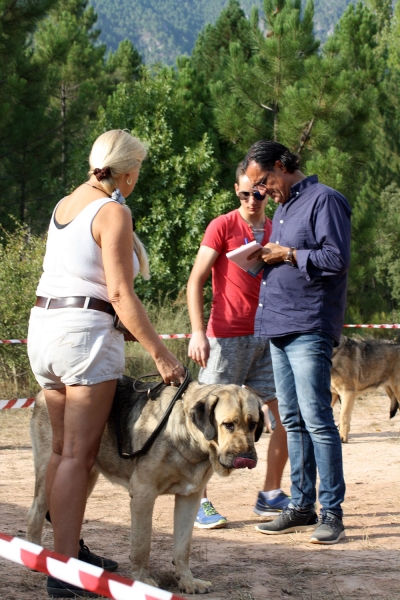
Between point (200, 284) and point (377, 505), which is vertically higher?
point (200, 284)

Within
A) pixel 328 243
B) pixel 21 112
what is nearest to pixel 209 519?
pixel 328 243

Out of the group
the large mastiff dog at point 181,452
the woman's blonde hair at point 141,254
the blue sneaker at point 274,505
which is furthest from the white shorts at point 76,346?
the blue sneaker at point 274,505

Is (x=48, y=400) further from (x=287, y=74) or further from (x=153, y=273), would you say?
(x=287, y=74)

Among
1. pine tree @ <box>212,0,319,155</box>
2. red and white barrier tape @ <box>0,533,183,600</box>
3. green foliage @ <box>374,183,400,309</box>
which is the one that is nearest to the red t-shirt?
red and white barrier tape @ <box>0,533,183,600</box>

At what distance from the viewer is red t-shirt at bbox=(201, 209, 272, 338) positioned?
540cm

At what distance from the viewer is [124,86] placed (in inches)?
765

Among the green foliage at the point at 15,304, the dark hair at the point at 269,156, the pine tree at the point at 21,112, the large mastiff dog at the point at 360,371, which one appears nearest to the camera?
the dark hair at the point at 269,156

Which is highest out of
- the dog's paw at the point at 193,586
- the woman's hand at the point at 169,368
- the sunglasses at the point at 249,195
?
the sunglasses at the point at 249,195

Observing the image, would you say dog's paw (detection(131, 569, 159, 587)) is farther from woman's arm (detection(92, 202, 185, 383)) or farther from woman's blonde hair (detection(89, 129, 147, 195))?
woman's blonde hair (detection(89, 129, 147, 195))

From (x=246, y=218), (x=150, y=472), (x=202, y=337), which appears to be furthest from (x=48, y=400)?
(x=246, y=218)

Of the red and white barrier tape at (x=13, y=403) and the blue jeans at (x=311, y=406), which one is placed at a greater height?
the blue jeans at (x=311, y=406)

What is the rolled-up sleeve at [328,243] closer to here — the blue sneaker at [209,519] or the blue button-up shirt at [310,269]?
the blue button-up shirt at [310,269]

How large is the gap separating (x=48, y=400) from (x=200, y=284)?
195cm

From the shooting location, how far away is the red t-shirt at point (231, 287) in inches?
213
